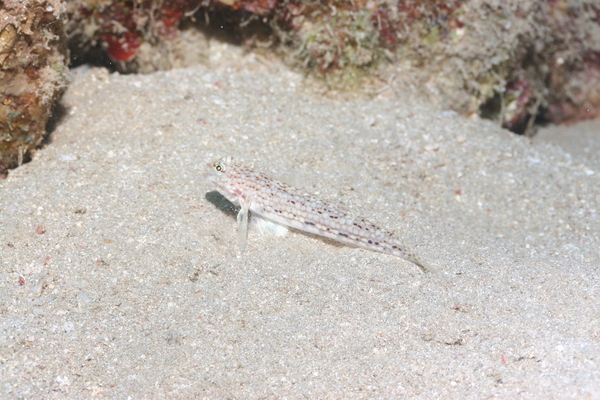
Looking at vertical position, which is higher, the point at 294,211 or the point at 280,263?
the point at 294,211

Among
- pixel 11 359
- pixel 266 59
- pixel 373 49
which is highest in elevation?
pixel 373 49

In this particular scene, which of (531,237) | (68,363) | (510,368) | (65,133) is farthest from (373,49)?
(68,363)

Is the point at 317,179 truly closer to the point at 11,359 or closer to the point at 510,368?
the point at 510,368

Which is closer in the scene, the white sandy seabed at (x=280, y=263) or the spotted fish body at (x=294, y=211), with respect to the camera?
the white sandy seabed at (x=280, y=263)

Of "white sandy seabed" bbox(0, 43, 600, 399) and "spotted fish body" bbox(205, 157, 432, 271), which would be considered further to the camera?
"spotted fish body" bbox(205, 157, 432, 271)
